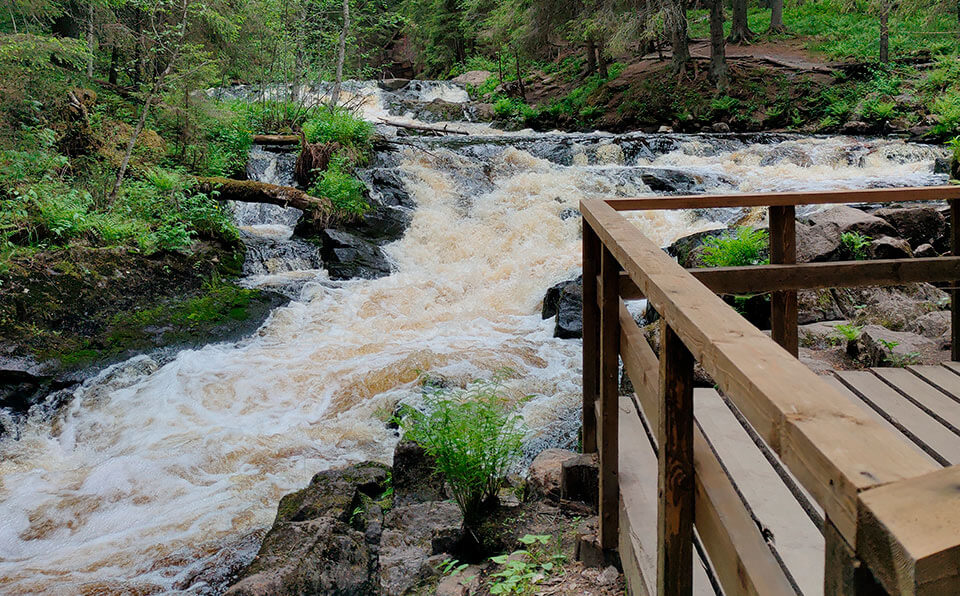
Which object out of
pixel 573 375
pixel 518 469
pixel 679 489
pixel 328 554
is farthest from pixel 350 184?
pixel 679 489

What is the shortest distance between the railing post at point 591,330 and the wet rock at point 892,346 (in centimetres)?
265

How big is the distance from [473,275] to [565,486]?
692 centimetres

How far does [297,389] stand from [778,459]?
18.5 ft

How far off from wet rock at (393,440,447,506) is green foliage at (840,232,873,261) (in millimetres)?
5091

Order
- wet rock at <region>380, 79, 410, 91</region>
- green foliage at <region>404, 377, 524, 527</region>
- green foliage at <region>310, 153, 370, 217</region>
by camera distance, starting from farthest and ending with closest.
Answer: wet rock at <region>380, 79, 410, 91</region> → green foliage at <region>310, 153, 370, 217</region> → green foliage at <region>404, 377, 524, 527</region>

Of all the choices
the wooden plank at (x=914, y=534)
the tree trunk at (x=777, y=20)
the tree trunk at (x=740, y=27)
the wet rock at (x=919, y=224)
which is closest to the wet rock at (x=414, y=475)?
the wooden plank at (x=914, y=534)

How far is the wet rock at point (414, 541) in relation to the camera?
3383 millimetres

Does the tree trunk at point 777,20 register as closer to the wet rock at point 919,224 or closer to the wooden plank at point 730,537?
the wet rock at point 919,224

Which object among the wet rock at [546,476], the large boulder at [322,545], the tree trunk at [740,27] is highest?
the tree trunk at [740,27]

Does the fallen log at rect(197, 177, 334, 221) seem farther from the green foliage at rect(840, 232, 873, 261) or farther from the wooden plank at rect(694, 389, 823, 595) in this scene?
the wooden plank at rect(694, 389, 823, 595)

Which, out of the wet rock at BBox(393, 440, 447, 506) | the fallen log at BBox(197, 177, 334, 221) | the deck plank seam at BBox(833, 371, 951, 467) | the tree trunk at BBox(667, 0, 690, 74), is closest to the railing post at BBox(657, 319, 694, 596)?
the deck plank seam at BBox(833, 371, 951, 467)

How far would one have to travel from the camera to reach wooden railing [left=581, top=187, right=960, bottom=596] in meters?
0.77

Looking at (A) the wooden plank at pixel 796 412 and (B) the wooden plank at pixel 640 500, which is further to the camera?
(B) the wooden plank at pixel 640 500

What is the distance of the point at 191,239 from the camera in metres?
9.50
